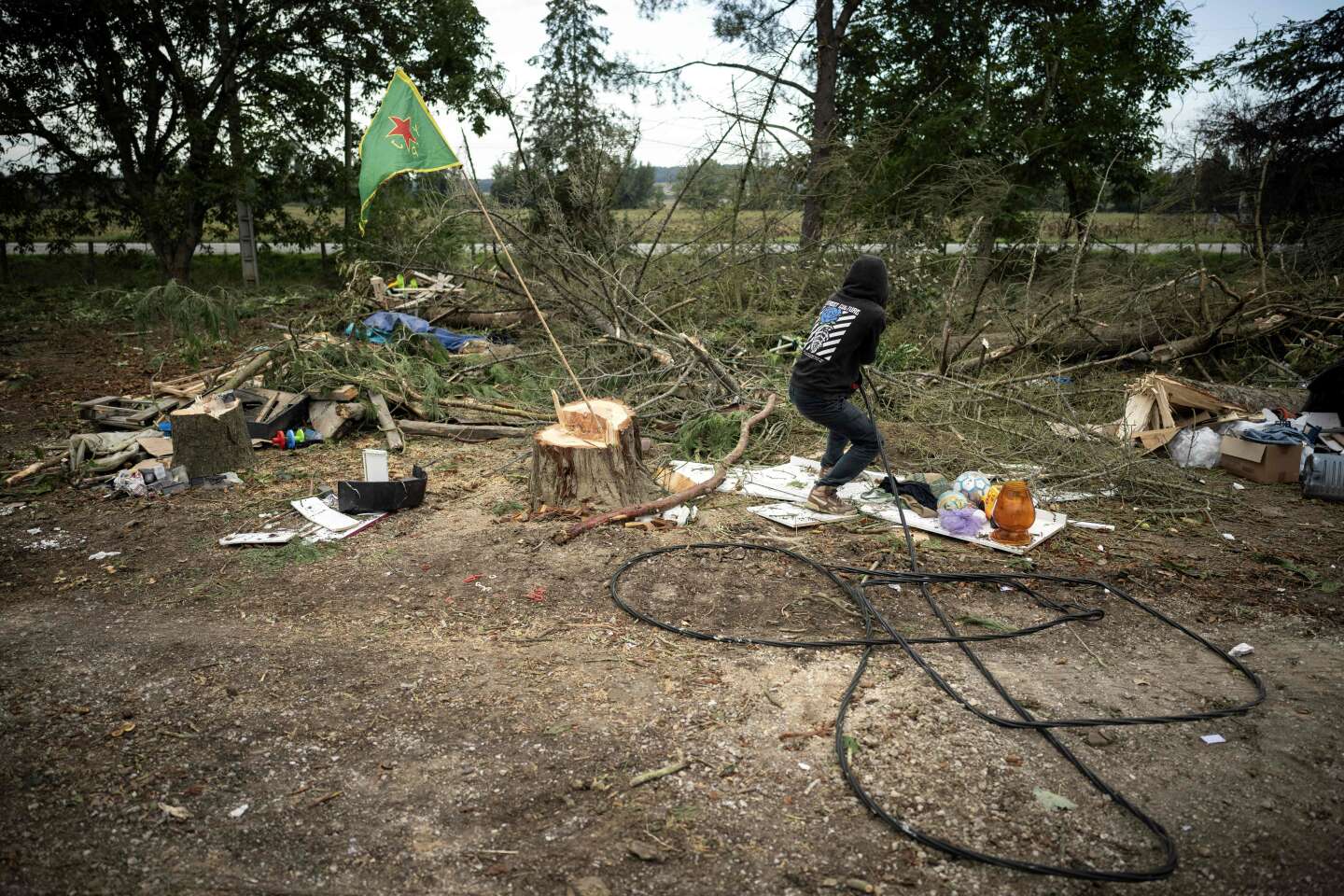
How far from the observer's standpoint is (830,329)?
5.09m

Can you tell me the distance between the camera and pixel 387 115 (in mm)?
5711

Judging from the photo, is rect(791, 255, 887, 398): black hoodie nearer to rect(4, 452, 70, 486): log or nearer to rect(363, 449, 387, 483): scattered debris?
rect(363, 449, 387, 483): scattered debris

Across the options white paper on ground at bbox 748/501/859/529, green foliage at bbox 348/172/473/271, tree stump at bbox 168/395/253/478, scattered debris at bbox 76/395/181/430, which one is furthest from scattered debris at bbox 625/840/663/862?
green foliage at bbox 348/172/473/271

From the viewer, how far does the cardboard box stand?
622cm

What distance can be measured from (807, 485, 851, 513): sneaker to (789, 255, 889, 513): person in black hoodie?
17cm

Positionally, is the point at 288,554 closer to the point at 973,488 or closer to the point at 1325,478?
the point at 973,488

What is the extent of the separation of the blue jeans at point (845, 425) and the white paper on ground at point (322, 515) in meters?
3.01

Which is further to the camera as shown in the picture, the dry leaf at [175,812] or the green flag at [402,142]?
the green flag at [402,142]

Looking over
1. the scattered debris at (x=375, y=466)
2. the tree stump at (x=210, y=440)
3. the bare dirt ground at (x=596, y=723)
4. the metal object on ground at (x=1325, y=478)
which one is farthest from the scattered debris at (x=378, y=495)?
the metal object on ground at (x=1325, y=478)

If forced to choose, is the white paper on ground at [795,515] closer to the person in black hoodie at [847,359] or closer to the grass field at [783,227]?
the person in black hoodie at [847,359]

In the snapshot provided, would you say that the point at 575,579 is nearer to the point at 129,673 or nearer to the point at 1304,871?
the point at 129,673

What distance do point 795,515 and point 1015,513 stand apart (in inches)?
52.6

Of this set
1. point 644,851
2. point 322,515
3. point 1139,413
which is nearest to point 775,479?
point 322,515

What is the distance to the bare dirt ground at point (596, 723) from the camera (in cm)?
242
